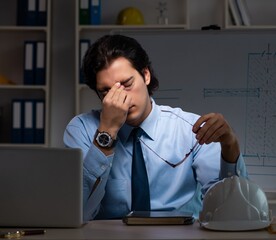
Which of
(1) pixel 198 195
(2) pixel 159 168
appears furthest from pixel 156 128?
(1) pixel 198 195

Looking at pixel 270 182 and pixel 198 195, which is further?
pixel 270 182

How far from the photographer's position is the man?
5.23ft

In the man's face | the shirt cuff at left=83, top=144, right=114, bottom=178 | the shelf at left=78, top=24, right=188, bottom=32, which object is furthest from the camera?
the shelf at left=78, top=24, right=188, bottom=32

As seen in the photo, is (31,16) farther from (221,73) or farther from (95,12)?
(221,73)

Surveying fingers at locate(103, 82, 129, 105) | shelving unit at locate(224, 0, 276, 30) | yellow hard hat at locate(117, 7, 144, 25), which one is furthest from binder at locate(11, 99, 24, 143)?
fingers at locate(103, 82, 129, 105)

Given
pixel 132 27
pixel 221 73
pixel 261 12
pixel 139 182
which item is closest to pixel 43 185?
pixel 139 182

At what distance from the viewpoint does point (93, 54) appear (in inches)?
71.9

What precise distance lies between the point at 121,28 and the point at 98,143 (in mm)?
1928

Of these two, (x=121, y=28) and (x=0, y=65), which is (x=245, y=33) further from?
(x=0, y=65)

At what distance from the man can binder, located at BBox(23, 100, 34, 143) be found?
1.57 m

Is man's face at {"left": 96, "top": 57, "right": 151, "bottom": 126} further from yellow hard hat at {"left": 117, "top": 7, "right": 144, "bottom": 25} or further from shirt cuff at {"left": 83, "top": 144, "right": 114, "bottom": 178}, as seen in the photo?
yellow hard hat at {"left": 117, "top": 7, "right": 144, "bottom": 25}

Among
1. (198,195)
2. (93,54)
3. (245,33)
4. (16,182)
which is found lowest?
(198,195)

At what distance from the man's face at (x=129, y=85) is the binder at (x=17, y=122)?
1.69 meters

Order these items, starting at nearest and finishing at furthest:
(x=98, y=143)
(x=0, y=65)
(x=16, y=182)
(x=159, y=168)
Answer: (x=16, y=182) → (x=98, y=143) → (x=159, y=168) → (x=0, y=65)
